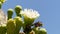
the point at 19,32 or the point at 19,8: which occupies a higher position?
the point at 19,8

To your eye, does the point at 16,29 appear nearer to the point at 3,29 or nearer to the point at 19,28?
the point at 19,28

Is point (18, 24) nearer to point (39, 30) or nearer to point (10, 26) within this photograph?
point (10, 26)

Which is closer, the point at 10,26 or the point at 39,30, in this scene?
the point at 10,26

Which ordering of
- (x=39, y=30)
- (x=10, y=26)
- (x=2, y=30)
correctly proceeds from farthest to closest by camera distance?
(x=2, y=30) → (x=39, y=30) → (x=10, y=26)

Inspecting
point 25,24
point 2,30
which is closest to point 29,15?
point 25,24

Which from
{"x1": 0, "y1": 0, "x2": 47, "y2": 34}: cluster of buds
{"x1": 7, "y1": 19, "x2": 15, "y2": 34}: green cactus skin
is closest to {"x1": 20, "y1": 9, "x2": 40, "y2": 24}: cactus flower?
{"x1": 0, "y1": 0, "x2": 47, "y2": 34}: cluster of buds

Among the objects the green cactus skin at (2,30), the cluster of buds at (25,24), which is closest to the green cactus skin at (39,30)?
the cluster of buds at (25,24)

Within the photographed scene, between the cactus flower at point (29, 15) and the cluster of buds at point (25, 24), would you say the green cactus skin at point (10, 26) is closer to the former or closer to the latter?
the cluster of buds at point (25, 24)

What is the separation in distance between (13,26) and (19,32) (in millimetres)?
177

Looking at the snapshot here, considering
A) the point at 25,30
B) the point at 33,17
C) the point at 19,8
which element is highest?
the point at 19,8

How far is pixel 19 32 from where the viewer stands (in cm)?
296

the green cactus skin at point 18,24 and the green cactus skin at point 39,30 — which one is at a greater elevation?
the green cactus skin at point 18,24

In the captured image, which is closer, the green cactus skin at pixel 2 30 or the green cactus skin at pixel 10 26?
the green cactus skin at pixel 10 26

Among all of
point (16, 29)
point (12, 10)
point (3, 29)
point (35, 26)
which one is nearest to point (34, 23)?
point (35, 26)
